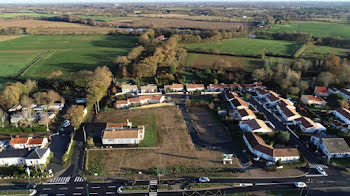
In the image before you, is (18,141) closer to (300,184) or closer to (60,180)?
(60,180)

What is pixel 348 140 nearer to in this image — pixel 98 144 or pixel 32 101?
pixel 98 144

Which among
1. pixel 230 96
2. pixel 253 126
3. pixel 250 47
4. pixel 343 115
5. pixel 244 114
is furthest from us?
pixel 250 47

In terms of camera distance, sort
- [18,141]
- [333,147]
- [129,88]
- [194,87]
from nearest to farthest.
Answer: [333,147]
[18,141]
[129,88]
[194,87]

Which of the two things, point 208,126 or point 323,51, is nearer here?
point 208,126

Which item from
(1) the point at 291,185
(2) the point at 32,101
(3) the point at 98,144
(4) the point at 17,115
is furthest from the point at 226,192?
(2) the point at 32,101

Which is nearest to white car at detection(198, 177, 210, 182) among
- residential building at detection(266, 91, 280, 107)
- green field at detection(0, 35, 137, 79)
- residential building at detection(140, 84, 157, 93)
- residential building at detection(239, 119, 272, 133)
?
residential building at detection(239, 119, 272, 133)

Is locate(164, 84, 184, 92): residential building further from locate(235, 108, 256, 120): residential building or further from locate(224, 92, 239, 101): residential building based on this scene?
locate(235, 108, 256, 120): residential building

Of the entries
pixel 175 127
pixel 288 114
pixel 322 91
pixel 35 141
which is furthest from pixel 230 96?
pixel 35 141
